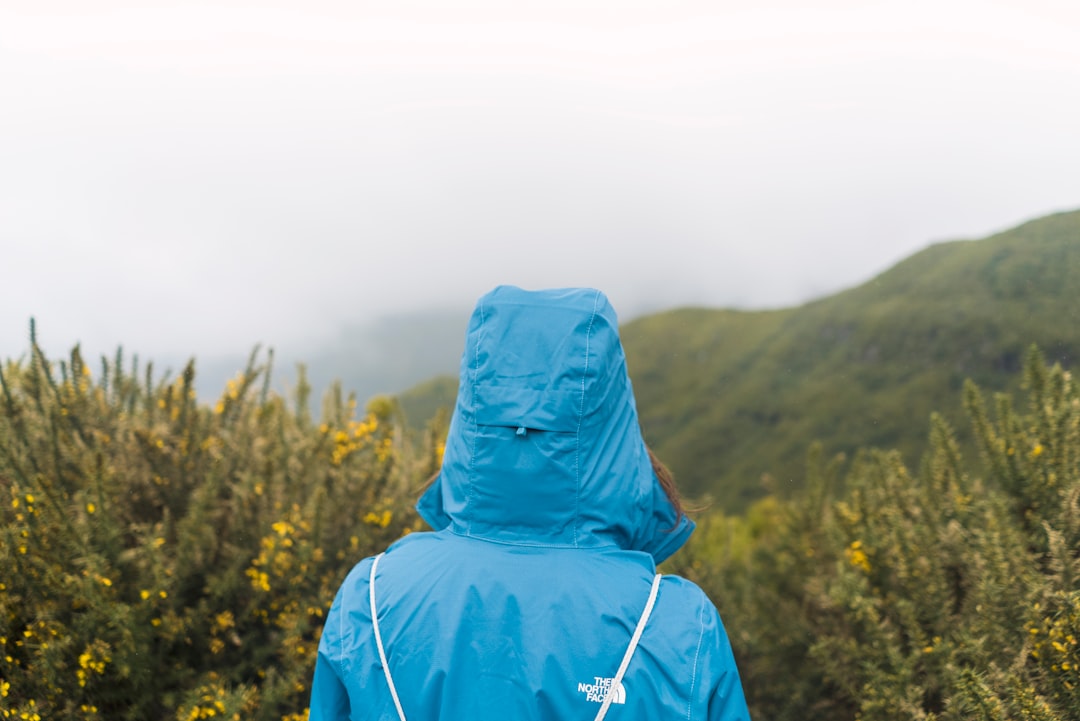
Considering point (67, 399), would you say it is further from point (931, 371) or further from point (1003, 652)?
point (931, 371)

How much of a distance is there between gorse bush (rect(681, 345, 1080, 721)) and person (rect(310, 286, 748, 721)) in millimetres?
1393

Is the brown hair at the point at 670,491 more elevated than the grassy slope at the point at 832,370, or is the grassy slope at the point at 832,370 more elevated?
the brown hair at the point at 670,491

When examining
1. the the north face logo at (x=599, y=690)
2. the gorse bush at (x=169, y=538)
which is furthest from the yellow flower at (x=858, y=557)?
the the north face logo at (x=599, y=690)

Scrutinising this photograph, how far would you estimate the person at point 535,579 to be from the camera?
1.67m

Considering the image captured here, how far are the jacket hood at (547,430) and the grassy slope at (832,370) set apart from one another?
250 feet

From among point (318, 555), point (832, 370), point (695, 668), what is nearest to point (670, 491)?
point (695, 668)

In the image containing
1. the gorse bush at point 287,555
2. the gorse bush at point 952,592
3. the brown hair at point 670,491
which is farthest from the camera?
the gorse bush at point 287,555

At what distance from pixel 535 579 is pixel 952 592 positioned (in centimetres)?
293

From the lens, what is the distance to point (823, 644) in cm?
388

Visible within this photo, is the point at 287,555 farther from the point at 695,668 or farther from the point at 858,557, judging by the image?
the point at 858,557

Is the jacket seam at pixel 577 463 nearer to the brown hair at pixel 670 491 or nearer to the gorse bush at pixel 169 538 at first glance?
the brown hair at pixel 670 491

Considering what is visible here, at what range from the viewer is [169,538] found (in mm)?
3871

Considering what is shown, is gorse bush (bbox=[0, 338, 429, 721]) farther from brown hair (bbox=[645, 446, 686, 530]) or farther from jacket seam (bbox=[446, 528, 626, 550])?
brown hair (bbox=[645, 446, 686, 530])

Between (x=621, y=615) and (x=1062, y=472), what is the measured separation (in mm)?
2853
